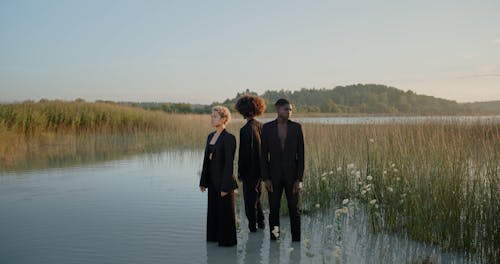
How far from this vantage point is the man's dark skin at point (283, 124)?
17.9 feet

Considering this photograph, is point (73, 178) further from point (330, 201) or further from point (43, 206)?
point (330, 201)

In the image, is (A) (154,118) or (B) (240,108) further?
(A) (154,118)

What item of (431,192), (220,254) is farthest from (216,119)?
(431,192)

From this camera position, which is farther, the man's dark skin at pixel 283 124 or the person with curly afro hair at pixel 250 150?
the person with curly afro hair at pixel 250 150

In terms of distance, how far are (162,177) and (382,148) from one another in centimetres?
576

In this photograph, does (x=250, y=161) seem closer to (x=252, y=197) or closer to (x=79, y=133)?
(x=252, y=197)

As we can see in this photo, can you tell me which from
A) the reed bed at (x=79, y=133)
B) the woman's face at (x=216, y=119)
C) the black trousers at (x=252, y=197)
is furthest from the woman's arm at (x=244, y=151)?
the reed bed at (x=79, y=133)

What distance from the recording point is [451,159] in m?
6.31

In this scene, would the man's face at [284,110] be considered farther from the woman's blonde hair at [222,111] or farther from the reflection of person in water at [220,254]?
the reflection of person in water at [220,254]

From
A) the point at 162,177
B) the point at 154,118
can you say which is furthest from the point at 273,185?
the point at 154,118

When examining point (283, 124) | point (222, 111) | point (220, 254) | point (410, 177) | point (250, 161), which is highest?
point (222, 111)

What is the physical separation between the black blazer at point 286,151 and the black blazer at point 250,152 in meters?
0.44

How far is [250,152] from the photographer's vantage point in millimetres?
6012

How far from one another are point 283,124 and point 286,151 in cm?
34
